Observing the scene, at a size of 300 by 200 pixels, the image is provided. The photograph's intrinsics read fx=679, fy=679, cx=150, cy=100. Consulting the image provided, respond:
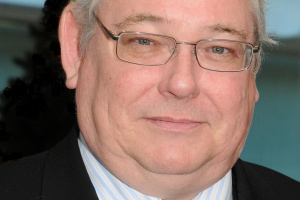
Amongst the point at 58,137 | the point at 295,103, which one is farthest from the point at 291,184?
the point at 295,103

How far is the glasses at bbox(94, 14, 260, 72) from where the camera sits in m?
2.19

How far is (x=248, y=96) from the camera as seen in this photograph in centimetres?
241

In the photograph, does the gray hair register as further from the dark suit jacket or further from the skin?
the dark suit jacket

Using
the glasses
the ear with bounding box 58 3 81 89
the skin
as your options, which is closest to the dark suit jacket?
the skin

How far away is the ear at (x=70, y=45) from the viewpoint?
2447 mm

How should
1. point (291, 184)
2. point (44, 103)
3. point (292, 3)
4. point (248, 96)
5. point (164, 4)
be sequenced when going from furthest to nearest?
point (292, 3)
point (44, 103)
point (291, 184)
point (248, 96)
point (164, 4)

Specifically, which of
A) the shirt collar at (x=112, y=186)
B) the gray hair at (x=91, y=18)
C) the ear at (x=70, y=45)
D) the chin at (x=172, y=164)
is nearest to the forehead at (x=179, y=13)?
the gray hair at (x=91, y=18)

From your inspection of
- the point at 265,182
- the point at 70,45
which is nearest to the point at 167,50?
the point at 70,45

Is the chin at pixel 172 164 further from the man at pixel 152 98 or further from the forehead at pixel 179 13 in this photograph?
the forehead at pixel 179 13

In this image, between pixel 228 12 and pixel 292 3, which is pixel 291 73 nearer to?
pixel 292 3

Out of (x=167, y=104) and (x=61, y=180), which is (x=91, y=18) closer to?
(x=167, y=104)

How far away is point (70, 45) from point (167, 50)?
456 mm

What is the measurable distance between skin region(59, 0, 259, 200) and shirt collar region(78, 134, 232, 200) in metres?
0.05

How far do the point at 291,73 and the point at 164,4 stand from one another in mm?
2874
